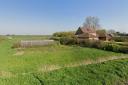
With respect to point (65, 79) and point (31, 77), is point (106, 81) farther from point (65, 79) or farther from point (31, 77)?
point (31, 77)

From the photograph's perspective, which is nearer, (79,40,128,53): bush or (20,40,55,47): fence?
(79,40,128,53): bush

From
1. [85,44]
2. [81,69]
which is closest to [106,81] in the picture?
[81,69]

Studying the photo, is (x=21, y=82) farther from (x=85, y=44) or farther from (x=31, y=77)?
(x=85, y=44)

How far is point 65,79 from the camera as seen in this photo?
10562 mm

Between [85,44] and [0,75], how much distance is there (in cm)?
2877

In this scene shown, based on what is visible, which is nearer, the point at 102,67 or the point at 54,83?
the point at 54,83

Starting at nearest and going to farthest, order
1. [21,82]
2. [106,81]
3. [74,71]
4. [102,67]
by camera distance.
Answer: [21,82] < [106,81] < [74,71] < [102,67]

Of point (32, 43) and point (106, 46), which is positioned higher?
point (32, 43)

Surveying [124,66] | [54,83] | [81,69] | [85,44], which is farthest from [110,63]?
[85,44]

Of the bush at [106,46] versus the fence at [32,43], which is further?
the fence at [32,43]

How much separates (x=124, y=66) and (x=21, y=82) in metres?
8.67

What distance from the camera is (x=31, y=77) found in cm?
1027

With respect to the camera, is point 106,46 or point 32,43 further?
point 32,43

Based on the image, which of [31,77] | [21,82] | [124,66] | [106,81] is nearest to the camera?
[21,82]
